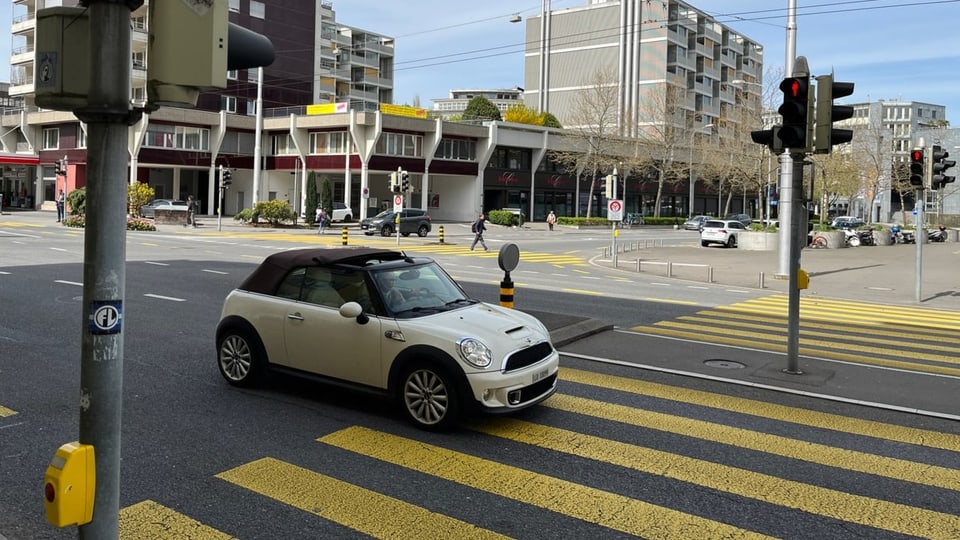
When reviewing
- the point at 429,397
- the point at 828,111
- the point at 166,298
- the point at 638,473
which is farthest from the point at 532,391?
the point at 166,298

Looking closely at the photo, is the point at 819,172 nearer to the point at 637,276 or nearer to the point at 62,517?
the point at 637,276

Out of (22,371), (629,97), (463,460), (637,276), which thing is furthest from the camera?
(629,97)

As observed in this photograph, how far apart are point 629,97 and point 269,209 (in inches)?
2239

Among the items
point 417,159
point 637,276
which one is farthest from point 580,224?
point 637,276

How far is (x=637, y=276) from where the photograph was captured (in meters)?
26.2

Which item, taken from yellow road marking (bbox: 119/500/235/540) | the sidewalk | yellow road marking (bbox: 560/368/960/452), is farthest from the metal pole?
the sidewalk

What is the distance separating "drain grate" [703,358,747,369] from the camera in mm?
10141

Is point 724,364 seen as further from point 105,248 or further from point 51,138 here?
point 51,138

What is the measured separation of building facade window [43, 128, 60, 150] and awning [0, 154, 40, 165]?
4.72 ft

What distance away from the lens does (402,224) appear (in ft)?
158

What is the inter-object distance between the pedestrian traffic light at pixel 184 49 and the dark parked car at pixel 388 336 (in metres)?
4.07

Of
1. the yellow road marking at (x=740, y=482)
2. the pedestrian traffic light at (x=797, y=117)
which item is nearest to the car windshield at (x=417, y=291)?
the yellow road marking at (x=740, y=482)

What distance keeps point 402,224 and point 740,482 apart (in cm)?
4318

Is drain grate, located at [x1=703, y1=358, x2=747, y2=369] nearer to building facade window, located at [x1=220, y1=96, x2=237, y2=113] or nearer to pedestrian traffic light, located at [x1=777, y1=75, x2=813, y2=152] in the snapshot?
pedestrian traffic light, located at [x1=777, y1=75, x2=813, y2=152]
